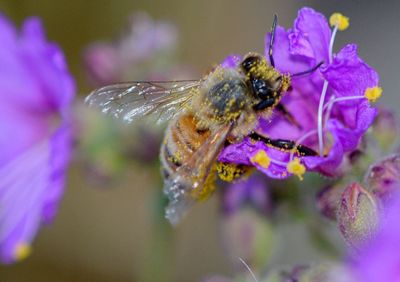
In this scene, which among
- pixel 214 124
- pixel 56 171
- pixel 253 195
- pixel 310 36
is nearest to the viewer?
pixel 214 124

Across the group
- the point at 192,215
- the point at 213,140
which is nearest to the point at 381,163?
the point at 213,140

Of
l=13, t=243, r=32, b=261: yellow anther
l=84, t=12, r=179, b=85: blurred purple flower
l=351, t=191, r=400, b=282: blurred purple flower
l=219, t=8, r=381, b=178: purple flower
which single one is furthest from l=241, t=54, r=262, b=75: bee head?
l=13, t=243, r=32, b=261: yellow anther

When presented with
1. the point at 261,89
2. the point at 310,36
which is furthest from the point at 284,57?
the point at 261,89

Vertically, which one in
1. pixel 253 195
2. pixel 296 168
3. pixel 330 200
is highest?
pixel 296 168

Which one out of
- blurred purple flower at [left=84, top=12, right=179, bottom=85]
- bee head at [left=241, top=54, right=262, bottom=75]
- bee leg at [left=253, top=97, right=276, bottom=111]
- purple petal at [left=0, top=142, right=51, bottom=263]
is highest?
bee head at [left=241, top=54, right=262, bottom=75]

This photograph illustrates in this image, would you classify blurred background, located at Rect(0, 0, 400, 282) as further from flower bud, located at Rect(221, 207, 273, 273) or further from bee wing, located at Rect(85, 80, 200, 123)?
bee wing, located at Rect(85, 80, 200, 123)

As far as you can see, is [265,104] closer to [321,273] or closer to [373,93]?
[373,93]

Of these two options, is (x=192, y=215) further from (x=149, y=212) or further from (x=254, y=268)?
(x=254, y=268)

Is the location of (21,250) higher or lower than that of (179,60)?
lower
